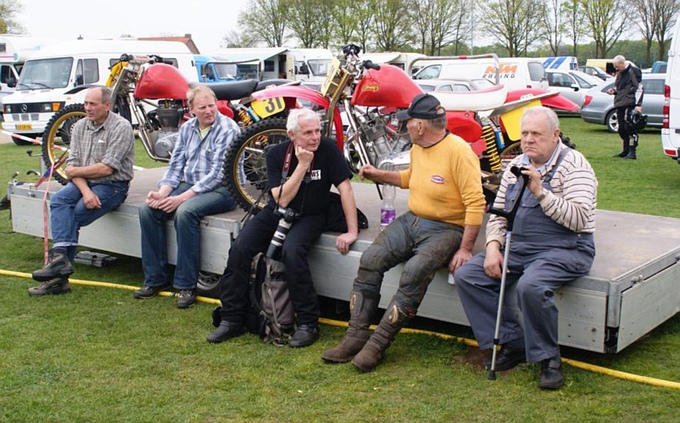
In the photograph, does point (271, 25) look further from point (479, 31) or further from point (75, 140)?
point (75, 140)

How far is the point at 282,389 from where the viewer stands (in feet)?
13.8

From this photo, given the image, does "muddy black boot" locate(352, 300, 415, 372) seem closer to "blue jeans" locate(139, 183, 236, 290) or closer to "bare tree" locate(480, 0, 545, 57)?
"blue jeans" locate(139, 183, 236, 290)

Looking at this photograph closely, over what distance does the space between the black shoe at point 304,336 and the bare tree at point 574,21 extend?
4586cm

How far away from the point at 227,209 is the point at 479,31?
46348 millimetres

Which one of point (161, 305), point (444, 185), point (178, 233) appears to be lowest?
point (161, 305)

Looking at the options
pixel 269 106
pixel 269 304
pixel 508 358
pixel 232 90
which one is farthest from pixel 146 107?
pixel 508 358

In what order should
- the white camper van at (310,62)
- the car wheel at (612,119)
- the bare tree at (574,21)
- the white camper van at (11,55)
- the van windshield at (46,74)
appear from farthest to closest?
the bare tree at (574,21)
the white camper van at (310,62)
the white camper van at (11,55)
the car wheel at (612,119)
the van windshield at (46,74)

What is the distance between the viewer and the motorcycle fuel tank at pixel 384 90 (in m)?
5.96

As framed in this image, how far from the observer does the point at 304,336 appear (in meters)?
4.88

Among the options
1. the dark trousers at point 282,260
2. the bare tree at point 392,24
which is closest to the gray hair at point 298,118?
the dark trousers at point 282,260

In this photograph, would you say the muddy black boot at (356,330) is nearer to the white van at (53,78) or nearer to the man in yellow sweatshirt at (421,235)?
the man in yellow sweatshirt at (421,235)

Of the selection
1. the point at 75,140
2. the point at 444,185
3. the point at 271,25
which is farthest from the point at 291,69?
the point at 444,185

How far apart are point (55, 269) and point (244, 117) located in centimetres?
207

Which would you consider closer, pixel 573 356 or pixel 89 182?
pixel 573 356
